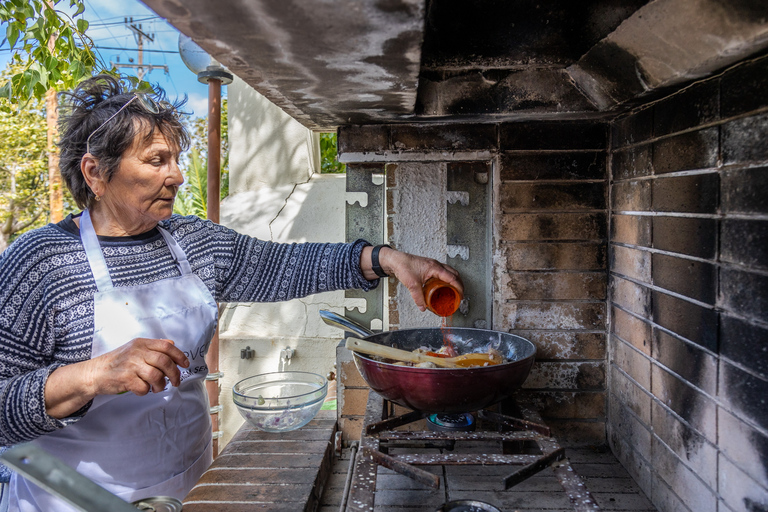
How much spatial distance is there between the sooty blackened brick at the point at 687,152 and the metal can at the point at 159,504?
1.70 meters

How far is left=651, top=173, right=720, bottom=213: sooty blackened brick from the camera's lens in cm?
131

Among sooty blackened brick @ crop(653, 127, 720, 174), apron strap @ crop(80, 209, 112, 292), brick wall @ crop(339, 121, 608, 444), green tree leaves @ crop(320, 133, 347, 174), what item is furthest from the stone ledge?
green tree leaves @ crop(320, 133, 347, 174)

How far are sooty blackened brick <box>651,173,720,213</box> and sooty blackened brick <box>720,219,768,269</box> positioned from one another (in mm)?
87

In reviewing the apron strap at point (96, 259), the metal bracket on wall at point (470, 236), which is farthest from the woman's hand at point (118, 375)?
the metal bracket on wall at point (470, 236)

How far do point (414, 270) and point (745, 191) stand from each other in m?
1.13

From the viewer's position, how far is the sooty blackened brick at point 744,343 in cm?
111

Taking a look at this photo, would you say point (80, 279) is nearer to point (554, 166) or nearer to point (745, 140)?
point (554, 166)

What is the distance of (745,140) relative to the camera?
3.84 ft

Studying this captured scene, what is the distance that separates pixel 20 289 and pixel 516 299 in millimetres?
1748

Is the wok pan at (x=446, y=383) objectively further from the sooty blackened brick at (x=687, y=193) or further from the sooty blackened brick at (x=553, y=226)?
the sooty blackened brick at (x=687, y=193)

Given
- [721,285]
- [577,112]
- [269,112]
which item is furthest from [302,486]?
[269,112]

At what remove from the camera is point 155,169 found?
5.80 feet

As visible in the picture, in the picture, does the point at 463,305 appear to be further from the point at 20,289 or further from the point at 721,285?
the point at 20,289

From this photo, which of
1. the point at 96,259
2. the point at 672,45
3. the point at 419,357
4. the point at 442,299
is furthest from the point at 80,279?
the point at 672,45
